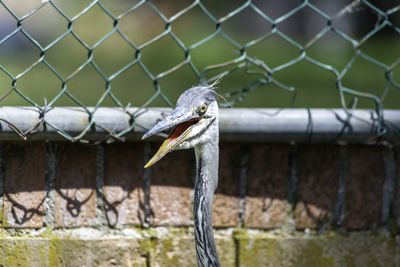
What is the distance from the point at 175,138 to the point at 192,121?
0.06 metres

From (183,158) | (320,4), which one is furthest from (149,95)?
(320,4)

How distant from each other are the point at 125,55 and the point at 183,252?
232cm

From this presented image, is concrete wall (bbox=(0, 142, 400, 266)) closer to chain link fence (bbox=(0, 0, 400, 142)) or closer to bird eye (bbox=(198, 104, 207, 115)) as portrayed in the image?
chain link fence (bbox=(0, 0, 400, 142))

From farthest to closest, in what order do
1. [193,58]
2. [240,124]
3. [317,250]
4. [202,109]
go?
[193,58]
[317,250]
[240,124]
[202,109]

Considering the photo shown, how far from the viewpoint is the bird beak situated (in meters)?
1.15

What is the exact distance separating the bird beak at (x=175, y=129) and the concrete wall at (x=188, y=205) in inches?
10.4

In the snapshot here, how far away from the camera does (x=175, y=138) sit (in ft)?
3.97

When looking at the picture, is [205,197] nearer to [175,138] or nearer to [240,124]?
[175,138]

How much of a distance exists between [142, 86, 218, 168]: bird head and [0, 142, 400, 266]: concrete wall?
27cm

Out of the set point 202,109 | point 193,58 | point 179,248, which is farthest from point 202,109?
point 193,58

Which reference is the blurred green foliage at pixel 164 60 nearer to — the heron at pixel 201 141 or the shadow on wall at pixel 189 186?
the shadow on wall at pixel 189 186

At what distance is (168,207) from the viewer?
149cm

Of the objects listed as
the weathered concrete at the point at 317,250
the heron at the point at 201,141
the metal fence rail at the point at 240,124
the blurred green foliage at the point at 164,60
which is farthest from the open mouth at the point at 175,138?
the weathered concrete at the point at 317,250

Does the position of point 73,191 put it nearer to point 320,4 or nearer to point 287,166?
point 287,166
